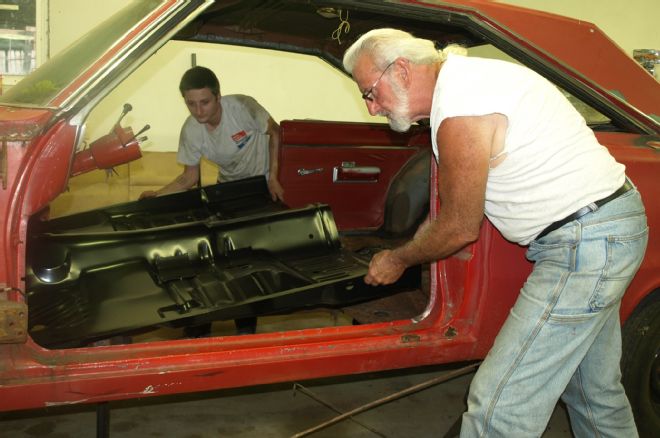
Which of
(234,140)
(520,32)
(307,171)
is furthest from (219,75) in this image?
(520,32)

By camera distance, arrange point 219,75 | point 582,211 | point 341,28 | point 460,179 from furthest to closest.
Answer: point 219,75 → point 341,28 → point 582,211 → point 460,179

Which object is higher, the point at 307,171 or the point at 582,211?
the point at 582,211

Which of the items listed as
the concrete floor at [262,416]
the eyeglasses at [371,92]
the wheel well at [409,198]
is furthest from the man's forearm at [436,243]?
the wheel well at [409,198]

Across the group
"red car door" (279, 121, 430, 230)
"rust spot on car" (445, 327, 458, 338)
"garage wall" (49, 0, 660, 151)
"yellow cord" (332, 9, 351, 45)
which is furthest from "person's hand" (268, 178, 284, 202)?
"garage wall" (49, 0, 660, 151)

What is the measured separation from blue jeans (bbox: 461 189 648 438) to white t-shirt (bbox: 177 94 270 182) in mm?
2530

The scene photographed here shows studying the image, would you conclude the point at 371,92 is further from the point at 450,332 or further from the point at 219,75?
the point at 219,75

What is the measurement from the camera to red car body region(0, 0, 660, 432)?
1.75 metres

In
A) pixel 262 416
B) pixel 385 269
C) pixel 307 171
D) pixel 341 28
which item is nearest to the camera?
pixel 385 269

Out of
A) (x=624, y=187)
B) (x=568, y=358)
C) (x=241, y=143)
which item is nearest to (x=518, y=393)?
(x=568, y=358)

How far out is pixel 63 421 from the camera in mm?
2959

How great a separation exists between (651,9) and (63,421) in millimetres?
8177

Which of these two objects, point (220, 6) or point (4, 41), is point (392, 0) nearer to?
point (220, 6)

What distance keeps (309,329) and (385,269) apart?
1.05ft

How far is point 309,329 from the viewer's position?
2.17 m
